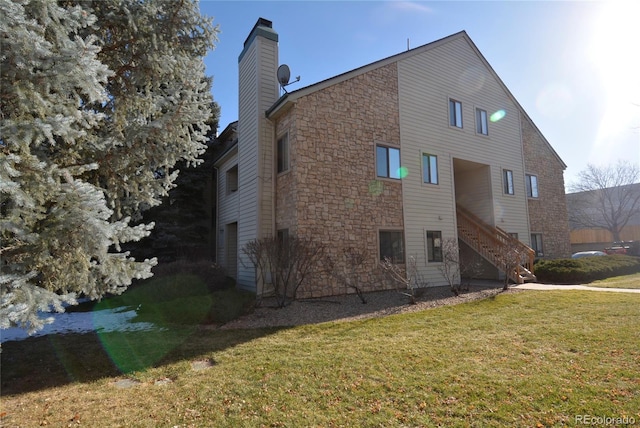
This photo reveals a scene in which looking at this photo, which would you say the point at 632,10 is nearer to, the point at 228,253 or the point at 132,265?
the point at 132,265

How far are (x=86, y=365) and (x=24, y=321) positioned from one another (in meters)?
2.86

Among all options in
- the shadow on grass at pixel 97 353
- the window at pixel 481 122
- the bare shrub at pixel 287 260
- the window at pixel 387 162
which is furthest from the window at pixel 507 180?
the shadow on grass at pixel 97 353

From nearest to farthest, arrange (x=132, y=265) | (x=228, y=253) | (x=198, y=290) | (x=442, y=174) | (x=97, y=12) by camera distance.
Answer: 1. (x=132, y=265)
2. (x=97, y=12)
3. (x=198, y=290)
4. (x=442, y=174)
5. (x=228, y=253)

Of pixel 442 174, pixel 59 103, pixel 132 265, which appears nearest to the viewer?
pixel 59 103

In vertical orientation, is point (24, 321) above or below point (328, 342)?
above

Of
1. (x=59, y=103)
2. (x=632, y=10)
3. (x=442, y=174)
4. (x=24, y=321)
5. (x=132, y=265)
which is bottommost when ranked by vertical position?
(x=24, y=321)

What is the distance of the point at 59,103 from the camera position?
3.50m

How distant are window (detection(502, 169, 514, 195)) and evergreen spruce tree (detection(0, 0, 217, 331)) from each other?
50.1 feet

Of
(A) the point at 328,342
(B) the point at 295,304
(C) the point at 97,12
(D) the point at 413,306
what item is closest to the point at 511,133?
(D) the point at 413,306

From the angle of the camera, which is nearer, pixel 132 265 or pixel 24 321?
pixel 24 321

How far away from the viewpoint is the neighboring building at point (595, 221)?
3591 centimetres

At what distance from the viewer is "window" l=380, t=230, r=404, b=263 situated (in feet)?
38.6

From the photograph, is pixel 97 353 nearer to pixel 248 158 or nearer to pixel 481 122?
pixel 248 158

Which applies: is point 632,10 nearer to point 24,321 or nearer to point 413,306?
point 413,306
